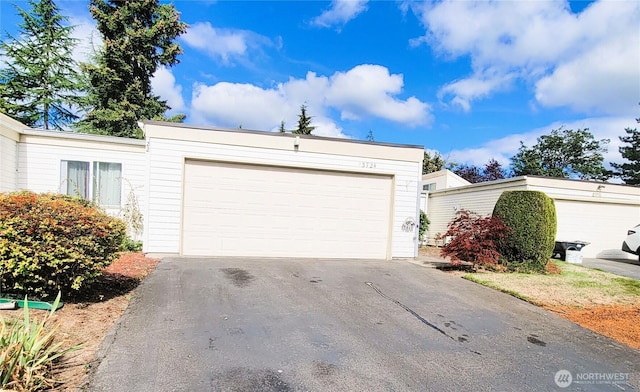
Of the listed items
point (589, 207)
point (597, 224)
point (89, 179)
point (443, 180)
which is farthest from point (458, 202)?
point (89, 179)

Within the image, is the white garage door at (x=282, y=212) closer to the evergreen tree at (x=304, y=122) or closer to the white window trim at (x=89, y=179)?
the white window trim at (x=89, y=179)

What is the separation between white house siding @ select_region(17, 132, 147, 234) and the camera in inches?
373

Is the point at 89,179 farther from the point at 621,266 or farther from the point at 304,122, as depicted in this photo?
the point at 304,122

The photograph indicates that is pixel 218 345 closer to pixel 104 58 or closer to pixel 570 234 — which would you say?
pixel 570 234

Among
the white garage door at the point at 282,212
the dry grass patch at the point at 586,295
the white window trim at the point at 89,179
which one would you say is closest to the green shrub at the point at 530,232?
the dry grass patch at the point at 586,295

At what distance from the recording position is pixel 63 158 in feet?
31.7

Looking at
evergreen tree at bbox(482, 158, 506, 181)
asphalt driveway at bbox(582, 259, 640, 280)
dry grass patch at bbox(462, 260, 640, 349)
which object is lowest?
asphalt driveway at bbox(582, 259, 640, 280)

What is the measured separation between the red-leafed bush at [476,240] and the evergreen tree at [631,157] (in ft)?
99.5

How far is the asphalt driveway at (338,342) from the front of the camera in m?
3.09

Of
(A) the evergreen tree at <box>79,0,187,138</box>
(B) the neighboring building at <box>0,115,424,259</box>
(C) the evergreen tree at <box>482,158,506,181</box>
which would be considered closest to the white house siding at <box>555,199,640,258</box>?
(B) the neighboring building at <box>0,115,424,259</box>

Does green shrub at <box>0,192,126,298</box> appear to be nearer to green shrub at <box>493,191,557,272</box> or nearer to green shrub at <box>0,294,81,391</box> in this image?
green shrub at <box>0,294,81,391</box>

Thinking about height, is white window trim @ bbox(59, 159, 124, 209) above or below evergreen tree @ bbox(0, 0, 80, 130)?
below

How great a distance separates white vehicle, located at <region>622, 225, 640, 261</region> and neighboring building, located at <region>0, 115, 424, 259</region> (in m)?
8.59

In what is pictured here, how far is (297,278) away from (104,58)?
18932mm
